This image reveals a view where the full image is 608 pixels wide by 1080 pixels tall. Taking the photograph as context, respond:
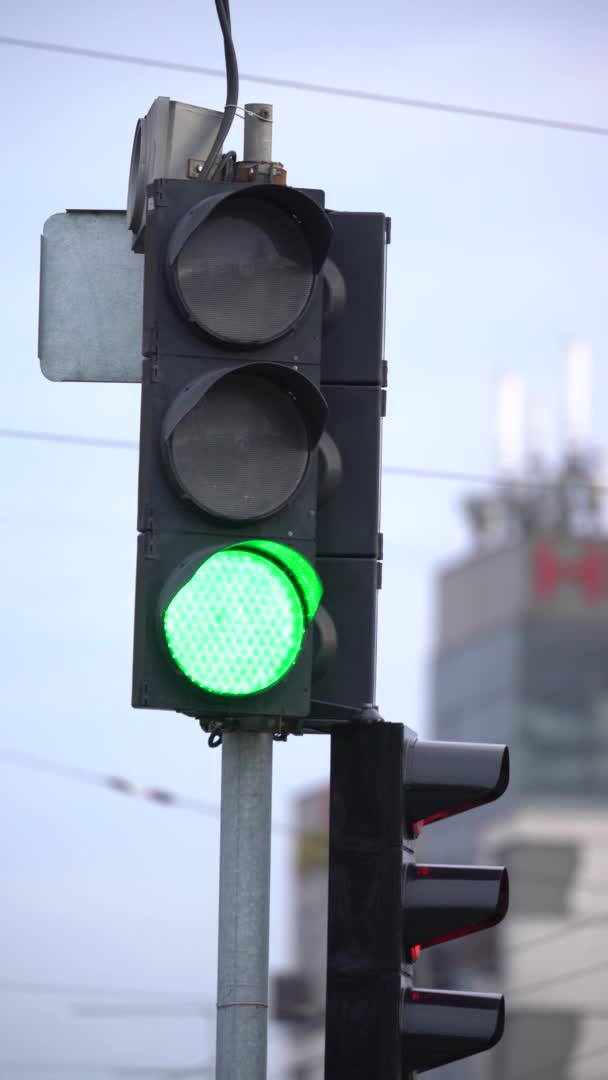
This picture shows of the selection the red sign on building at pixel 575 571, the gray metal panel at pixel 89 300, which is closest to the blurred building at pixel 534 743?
the red sign on building at pixel 575 571

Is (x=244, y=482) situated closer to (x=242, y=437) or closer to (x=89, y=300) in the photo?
(x=242, y=437)

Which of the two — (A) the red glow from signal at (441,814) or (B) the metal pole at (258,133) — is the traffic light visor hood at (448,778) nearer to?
(A) the red glow from signal at (441,814)

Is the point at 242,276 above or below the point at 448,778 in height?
above

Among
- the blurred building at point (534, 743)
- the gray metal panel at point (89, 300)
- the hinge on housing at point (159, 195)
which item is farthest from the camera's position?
the blurred building at point (534, 743)

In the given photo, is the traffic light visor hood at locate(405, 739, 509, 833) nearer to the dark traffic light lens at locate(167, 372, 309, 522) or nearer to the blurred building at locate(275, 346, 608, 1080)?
the dark traffic light lens at locate(167, 372, 309, 522)

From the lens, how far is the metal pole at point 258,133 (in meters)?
5.12

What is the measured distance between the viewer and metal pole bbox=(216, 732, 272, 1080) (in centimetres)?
472

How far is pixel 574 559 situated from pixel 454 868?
242 feet

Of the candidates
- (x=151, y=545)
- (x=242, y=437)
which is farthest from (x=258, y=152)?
(x=151, y=545)

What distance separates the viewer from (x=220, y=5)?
17.4 feet

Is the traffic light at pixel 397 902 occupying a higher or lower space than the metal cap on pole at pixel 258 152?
lower

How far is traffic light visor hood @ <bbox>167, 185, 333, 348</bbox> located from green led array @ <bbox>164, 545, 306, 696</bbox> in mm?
480

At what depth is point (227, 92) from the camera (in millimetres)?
5168

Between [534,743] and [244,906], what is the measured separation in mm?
74467
